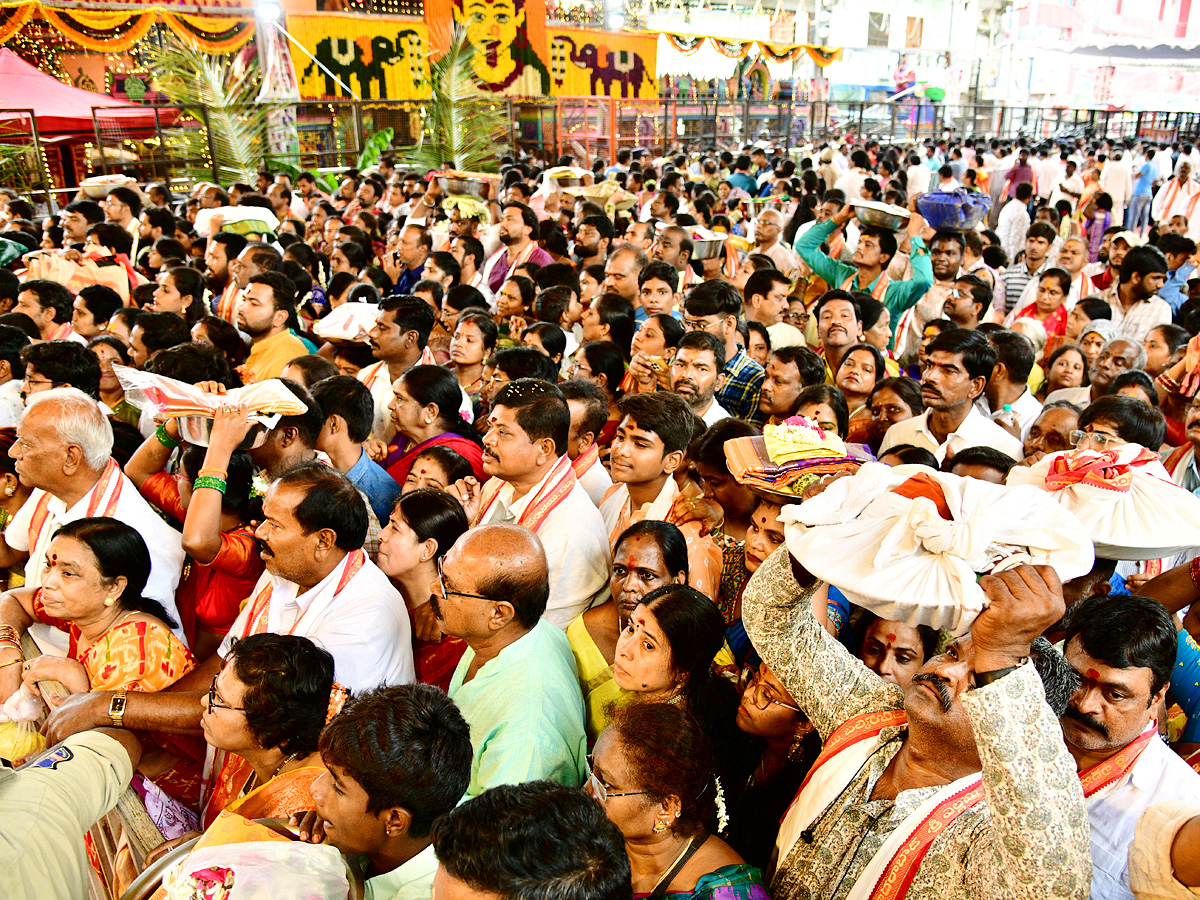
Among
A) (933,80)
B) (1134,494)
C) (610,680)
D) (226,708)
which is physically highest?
(933,80)

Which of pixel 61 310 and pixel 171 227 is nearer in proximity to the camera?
pixel 61 310

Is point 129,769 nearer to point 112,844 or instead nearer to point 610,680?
point 112,844

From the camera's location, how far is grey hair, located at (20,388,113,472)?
2.54 meters

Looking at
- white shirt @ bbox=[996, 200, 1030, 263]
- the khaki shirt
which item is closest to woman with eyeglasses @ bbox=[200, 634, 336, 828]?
the khaki shirt

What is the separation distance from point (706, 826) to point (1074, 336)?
4.36 m

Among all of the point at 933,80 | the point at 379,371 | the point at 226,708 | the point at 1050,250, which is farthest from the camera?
the point at 933,80

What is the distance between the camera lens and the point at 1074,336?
4883 millimetres

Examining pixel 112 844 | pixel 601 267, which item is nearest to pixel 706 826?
pixel 112 844

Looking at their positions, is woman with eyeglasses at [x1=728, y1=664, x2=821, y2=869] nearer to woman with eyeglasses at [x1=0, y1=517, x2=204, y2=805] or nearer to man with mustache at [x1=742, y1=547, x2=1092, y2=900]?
man with mustache at [x1=742, y1=547, x2=1092, y2=900]

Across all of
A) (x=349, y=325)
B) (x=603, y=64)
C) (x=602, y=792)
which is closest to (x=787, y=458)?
(x=602, y=792)

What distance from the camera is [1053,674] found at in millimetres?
1482

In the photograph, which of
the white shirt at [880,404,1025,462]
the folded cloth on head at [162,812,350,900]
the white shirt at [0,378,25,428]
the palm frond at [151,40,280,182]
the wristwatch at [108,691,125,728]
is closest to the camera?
the folded cloth on head at [162,812,350,900]

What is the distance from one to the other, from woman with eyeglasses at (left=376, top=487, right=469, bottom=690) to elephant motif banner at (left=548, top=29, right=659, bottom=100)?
58.8ft

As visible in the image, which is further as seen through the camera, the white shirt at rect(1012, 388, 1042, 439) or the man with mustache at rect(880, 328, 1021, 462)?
the white shirt at rect(1012, 388, 1042, 439)
